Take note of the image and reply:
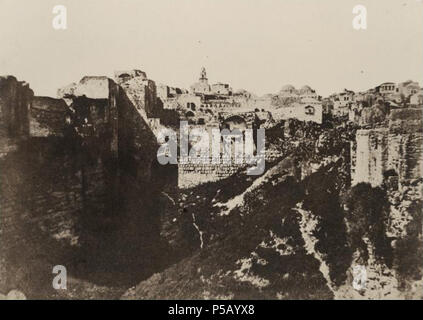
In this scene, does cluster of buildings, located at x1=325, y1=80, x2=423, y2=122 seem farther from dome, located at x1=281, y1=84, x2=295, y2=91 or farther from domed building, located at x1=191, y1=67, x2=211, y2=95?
domed building, located at x1=191, y1=67, x2=211, y2=95

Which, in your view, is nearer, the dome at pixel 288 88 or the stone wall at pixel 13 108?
the stone wall at pixel 13 108

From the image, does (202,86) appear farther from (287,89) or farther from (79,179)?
(79,179)

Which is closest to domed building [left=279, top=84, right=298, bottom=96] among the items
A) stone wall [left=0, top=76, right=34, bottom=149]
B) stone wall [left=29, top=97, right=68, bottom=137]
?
stone wall [left=29, top=97, right=68, bottom=137]

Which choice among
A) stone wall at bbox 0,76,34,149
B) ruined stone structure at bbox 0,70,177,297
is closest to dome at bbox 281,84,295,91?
ruined stone structure at bbox 0,70,177,297

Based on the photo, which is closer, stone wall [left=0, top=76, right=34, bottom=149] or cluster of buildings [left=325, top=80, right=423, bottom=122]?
stone wall [left=0, top=76, right=34, bottom=149]

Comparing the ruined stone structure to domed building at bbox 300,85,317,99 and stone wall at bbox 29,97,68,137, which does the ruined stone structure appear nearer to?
stone wall at bbox 29,97,68,137

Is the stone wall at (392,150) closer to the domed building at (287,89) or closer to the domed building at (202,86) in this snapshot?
Answer: the domed building at (287,89)

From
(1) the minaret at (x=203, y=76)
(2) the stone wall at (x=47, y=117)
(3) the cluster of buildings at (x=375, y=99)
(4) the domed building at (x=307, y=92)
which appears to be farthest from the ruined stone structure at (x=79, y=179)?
(3) the cluster of buildings at (x=375, y=99)

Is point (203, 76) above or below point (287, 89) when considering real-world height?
above

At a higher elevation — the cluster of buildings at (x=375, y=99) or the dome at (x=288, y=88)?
the dome at (x=288, y=88)

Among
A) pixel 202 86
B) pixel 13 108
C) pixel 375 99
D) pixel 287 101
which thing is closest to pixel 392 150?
pixel 375 99

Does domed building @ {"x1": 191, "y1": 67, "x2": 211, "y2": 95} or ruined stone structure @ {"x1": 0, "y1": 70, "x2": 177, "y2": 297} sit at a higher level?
domed building @ {"x1": 191, "y1": 67, "x2": 211, "y2": 95}

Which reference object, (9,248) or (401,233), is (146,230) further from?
(401,233)
